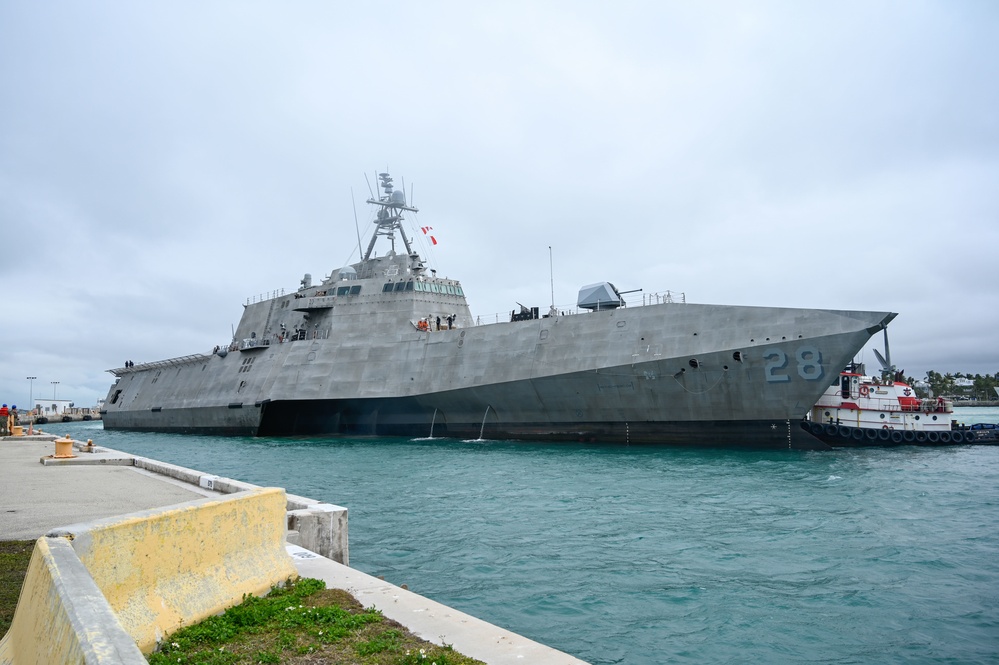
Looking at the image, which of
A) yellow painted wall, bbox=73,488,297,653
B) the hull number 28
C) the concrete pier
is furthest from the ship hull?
yellow painted wall, bbox=73,488,297,653

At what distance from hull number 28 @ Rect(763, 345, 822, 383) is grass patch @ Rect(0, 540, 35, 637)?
56.1 feet

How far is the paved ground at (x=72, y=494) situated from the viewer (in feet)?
20.4

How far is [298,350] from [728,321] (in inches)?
729

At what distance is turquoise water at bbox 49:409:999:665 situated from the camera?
5523 mm

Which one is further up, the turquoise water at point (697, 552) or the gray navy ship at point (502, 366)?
the gray navy ship at point (502, 366)

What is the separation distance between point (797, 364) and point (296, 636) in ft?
56.4

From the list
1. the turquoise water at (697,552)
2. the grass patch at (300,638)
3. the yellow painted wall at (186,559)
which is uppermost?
the yellow painted wall at (186,559)

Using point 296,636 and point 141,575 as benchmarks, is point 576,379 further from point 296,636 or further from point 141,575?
point 141,575

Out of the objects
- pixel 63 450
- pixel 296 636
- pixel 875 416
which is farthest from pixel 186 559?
pixel 875 416

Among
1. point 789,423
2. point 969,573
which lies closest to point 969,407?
point 789,423

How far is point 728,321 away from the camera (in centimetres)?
1870

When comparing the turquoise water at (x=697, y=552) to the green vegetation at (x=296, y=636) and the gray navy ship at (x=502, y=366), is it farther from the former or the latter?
the gray navy ship at (x=502, y=366)

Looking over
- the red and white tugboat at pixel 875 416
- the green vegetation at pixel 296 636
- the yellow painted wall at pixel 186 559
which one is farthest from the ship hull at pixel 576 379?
the green vegetation at pixel 296 636

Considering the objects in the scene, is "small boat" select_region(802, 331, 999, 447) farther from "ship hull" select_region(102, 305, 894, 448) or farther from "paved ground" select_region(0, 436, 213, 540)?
"paved ground" select_region(0, 436, 213, 540)
